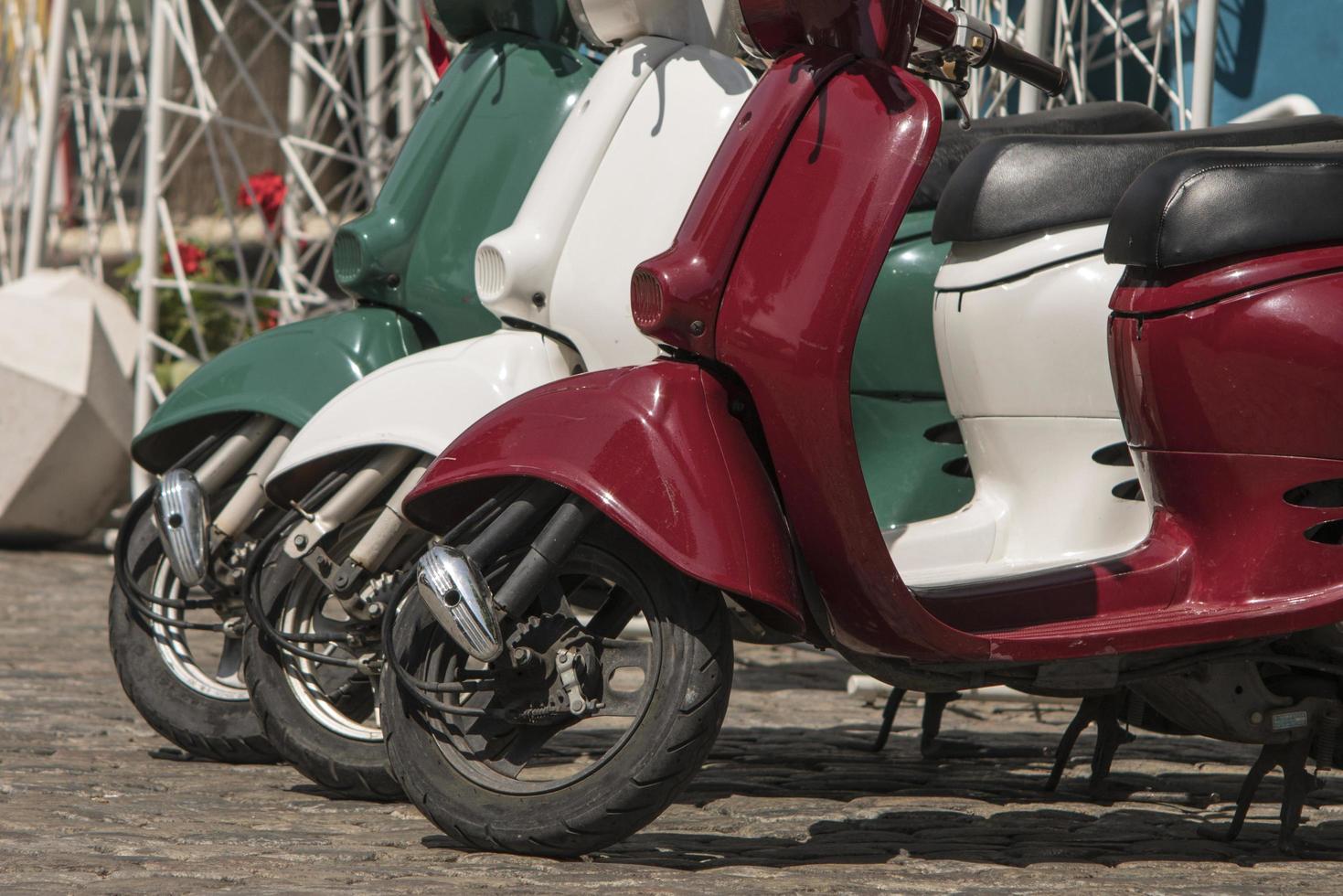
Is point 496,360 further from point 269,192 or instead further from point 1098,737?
point 269,192

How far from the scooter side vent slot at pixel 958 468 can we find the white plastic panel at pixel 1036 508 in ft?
0.72

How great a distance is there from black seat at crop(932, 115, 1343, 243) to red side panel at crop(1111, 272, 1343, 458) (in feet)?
1.51

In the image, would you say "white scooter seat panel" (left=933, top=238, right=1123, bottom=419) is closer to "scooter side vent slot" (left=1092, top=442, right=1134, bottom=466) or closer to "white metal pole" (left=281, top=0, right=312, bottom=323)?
"scooter side vent slot" (left=1092, top=442, right=1134, bottom=466)

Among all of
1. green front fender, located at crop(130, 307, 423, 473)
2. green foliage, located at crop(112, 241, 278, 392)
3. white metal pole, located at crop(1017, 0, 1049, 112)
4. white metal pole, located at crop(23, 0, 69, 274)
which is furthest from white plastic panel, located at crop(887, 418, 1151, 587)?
white metal pole, located at crop(23, 0, 69, 274)

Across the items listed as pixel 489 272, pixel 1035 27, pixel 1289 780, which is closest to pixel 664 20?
pixel 489 272

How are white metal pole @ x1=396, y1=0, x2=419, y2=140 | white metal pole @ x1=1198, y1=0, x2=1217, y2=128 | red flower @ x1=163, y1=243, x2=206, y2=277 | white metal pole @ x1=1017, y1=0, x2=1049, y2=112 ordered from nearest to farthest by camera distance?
1. white metal pole @ x1=1198, y1=0, x2=1217, y2=128
2. white metal pole @ x1=1017, y1=0, x2=1049, y2=112
3. white metal pole @ x1=396, y1=0, x2=419, y2=140
4. red flower @ x1=163, y1=243, x2=206, y2=277

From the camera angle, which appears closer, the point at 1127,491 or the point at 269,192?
the point at 1127,491

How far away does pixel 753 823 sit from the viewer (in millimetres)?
3193

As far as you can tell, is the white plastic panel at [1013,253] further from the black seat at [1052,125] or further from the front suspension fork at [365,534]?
the front suspension fork at [365,534]

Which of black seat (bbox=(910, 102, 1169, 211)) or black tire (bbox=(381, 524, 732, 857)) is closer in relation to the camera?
black tire (bbox=(381, 524, 732, 857))

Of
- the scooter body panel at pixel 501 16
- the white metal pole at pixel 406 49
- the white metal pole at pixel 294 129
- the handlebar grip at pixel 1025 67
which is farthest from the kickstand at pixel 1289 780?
the white metal pole at pixel 294 129

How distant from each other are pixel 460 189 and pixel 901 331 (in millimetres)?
895

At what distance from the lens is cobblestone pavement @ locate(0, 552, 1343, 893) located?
8.87ft

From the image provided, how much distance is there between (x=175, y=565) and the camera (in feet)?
11.6
